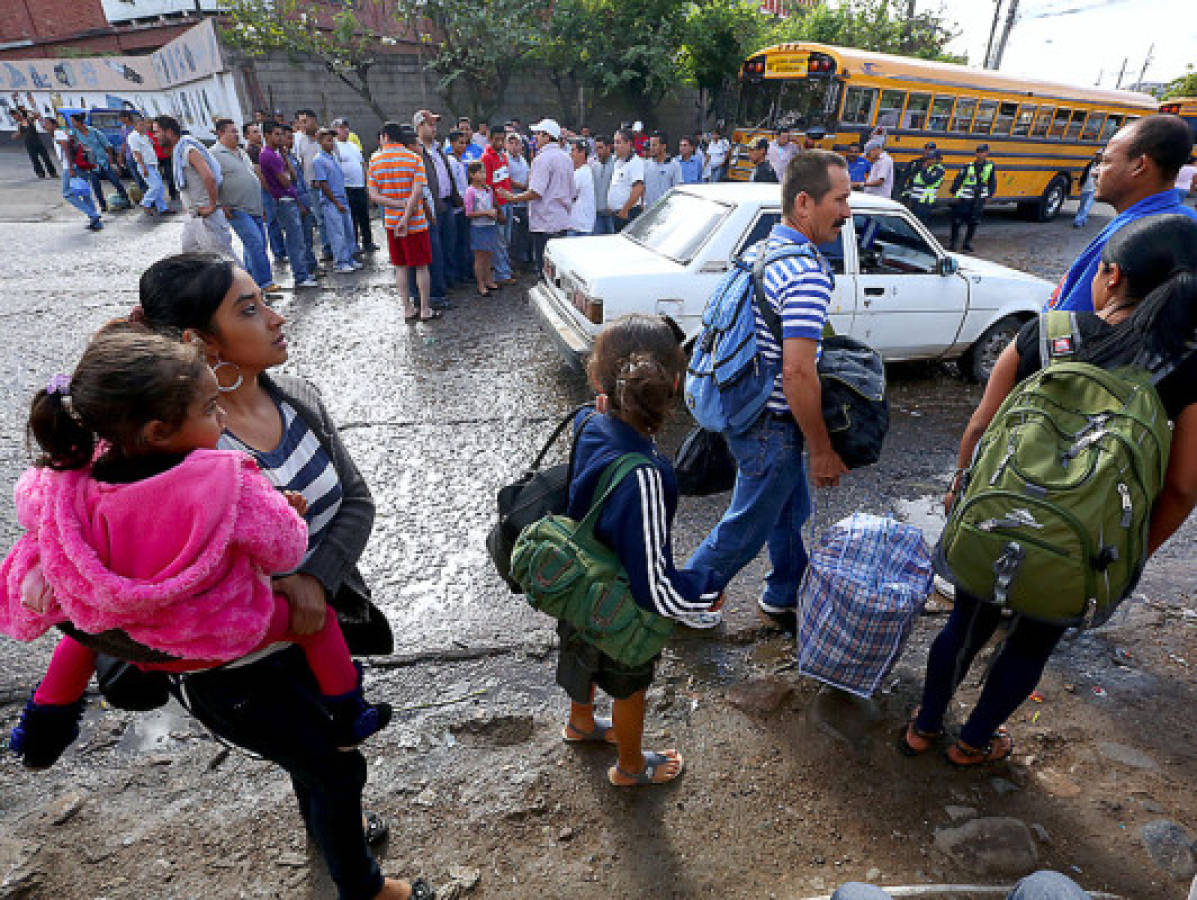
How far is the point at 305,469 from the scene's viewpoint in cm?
157

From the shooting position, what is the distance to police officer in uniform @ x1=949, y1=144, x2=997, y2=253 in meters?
10.4

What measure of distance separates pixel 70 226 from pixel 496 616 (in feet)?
43.7

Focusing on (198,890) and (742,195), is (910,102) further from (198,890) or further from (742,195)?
(198,890)

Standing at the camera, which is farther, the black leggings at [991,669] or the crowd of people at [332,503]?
the black leggings at [991,669]

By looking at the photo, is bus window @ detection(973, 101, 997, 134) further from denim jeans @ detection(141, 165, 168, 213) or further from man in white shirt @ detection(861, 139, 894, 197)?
denim jeans @ detection(141, 165, 168, 213)

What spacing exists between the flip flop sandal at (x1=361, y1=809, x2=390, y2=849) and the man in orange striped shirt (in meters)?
5.50

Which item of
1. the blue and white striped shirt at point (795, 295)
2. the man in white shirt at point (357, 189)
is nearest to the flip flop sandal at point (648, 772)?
the blue and white striped shirt at point (795, 295)

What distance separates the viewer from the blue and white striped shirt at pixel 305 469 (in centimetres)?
150

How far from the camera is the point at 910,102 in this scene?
466 inches

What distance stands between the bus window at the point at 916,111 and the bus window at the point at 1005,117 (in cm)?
207

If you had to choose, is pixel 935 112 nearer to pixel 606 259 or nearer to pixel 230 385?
pixel 606 259

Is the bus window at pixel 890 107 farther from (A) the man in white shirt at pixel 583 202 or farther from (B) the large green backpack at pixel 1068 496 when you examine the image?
(B) the large green backpack at pixel 1068 496

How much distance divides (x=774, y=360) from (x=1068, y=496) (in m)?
1.02

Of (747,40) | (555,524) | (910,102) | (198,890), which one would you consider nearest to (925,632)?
(555,524)
